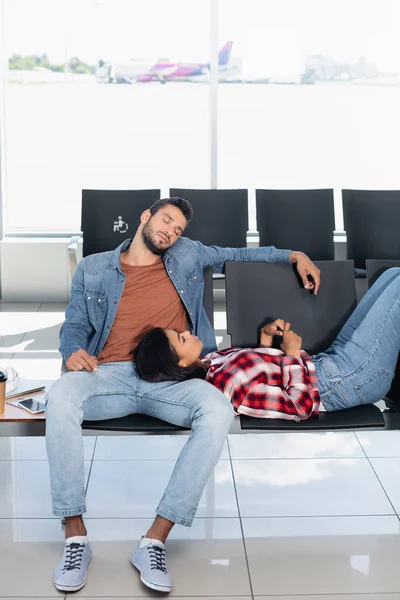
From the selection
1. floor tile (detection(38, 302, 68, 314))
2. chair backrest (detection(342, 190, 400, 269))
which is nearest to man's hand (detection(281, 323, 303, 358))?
chair backrest (detection(342, 190, 400, 269))

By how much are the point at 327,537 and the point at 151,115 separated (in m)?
3.97

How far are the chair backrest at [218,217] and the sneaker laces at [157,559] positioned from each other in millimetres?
2716

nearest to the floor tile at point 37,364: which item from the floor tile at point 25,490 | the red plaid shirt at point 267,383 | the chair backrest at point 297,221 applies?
the floor tile at point 25,490

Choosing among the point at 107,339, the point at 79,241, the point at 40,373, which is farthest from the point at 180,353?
the point at 79,241

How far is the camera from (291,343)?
2818 mm

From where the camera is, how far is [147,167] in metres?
6.04

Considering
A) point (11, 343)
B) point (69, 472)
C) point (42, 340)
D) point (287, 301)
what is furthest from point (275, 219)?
point (69, 472)

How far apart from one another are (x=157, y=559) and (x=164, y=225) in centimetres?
112

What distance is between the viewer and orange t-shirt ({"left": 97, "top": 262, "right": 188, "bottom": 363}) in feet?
9.34

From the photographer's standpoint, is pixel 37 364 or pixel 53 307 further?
pixel 53 307

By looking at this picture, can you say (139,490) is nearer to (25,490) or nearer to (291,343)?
(25,490)

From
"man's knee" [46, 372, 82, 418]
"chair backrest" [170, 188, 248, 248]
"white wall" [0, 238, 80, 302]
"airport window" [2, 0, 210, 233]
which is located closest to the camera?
"man's knee" [46, 372, 82, 418]

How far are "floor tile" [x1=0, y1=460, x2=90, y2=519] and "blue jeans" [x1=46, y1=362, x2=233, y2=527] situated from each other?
17.3 inches

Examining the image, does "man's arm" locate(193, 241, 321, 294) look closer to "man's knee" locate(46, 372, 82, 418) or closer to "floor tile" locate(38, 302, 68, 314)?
"man's knee" locate(46, 372, 82, 418)
